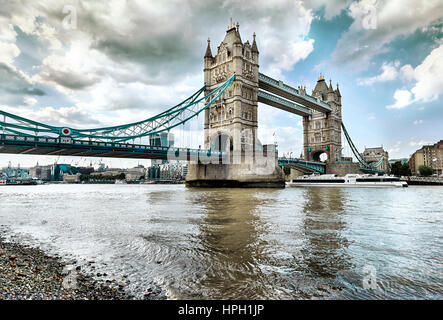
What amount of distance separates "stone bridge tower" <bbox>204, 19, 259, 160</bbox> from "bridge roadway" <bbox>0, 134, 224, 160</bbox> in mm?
5580

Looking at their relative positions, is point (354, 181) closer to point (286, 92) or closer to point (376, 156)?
point (286, 92)

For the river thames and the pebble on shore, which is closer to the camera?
the pebble on shore

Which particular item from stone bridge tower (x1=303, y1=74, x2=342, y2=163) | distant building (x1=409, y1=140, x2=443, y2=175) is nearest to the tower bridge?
stone bridge tower (x1=303, y1=74, x2=342, y2=163)

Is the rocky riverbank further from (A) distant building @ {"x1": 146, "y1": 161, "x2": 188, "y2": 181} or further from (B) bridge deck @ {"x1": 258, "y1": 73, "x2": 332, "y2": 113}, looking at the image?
(A) distant building @ {"x1": 146, "y1": 161, "x2": 188, "y2": 181}

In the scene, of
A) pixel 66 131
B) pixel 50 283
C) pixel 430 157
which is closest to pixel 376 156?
pixel 430 157

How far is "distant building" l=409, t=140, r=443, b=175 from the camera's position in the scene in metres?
88.6

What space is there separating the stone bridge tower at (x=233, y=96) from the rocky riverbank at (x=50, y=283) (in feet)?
97.2

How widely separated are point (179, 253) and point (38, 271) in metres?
2.19

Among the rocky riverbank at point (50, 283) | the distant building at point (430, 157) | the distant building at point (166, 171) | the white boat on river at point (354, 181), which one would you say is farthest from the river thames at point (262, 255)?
the distant building at point (166, 171)

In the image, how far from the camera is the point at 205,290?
3141 mm

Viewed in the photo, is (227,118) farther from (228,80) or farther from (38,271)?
(38,271)

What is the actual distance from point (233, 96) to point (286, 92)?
13956 mm

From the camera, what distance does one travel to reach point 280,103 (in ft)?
148
